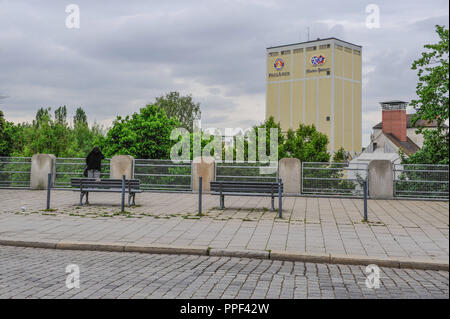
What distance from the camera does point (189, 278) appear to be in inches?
220

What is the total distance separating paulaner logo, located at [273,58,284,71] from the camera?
126 m

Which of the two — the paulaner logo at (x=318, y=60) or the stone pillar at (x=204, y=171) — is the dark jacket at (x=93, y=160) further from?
the paulaner logo at (x=318, y=60)

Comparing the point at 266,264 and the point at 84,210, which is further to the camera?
the point at 84,210

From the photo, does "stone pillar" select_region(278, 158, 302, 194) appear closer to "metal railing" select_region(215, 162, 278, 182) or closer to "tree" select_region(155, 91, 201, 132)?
"metal railing" select_region(215, 162, 278, 182)

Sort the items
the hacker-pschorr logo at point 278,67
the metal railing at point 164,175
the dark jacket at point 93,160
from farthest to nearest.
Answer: the hacker-pschorr logo at point 278,67 < the metal railing at point 164,175 < the dark jacket at point 93,160

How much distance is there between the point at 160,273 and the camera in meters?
5.89

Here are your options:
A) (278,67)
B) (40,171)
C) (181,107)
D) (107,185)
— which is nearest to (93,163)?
(40,171)

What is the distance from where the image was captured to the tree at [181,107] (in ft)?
260

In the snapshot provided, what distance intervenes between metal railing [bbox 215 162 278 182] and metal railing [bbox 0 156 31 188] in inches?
336

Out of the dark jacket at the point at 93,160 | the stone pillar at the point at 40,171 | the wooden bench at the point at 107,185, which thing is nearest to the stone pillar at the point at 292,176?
the wooden bench at the point at 107,185

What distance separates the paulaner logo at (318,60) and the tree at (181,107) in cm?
4959
